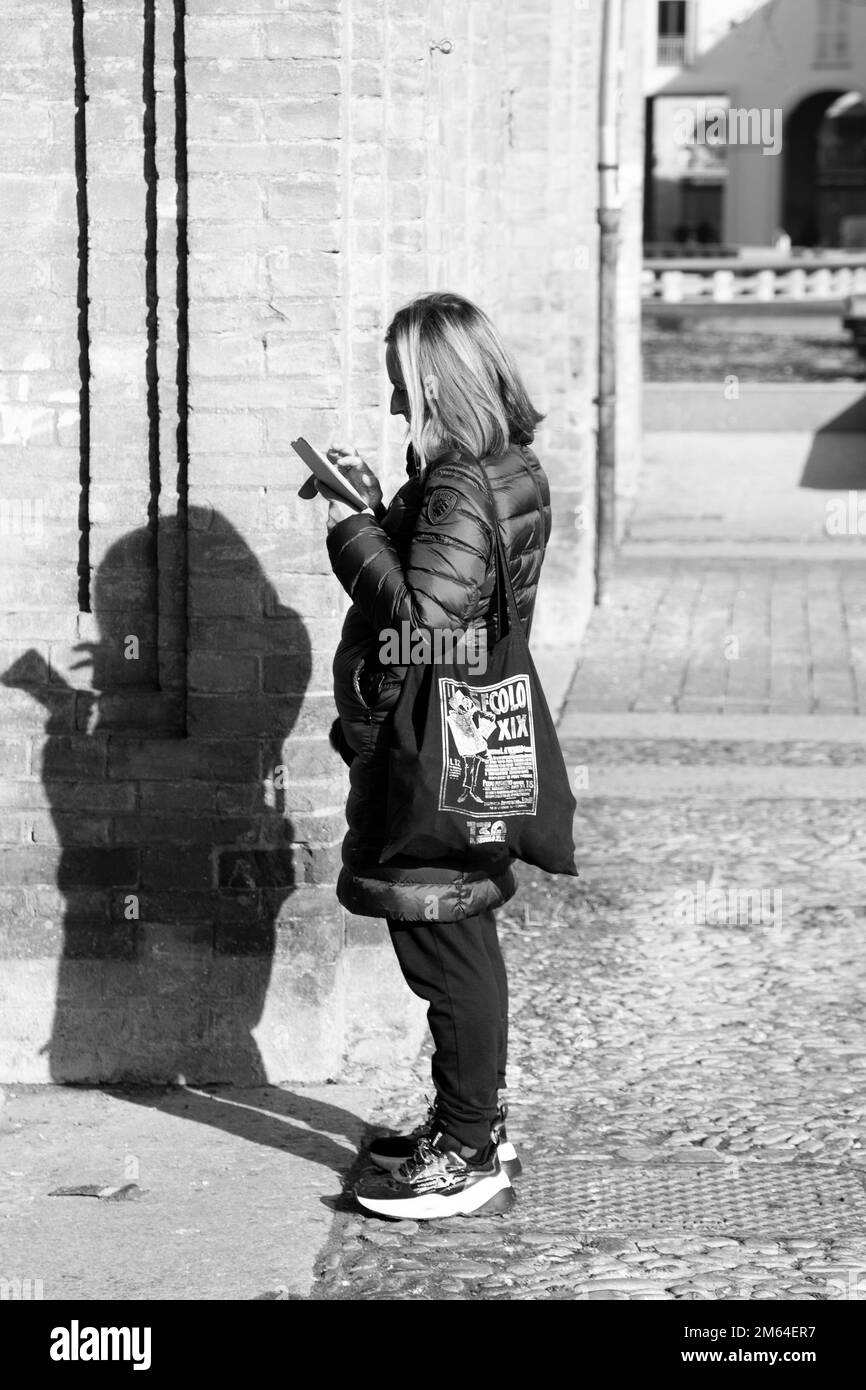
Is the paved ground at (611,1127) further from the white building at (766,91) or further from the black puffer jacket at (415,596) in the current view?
the white building at (766,91)

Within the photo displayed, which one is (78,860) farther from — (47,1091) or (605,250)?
(605,250)

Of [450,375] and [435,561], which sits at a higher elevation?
[450,375]

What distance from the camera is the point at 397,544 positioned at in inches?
153

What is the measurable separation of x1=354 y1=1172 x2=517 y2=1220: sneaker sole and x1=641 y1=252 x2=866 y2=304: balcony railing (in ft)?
109

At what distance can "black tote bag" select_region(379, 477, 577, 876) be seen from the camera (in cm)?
375

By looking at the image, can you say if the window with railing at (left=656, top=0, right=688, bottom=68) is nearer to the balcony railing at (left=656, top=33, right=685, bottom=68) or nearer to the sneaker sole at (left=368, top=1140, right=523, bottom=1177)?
the balcony railing at (left=656, top=33, right=685, bottom=68)

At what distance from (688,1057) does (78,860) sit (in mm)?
1666

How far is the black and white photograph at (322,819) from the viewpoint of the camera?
3.80 metres

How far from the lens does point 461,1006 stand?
157 inches

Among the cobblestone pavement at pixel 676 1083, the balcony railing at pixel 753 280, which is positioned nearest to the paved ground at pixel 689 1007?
the cobblestone pavement at pixel 676 1083

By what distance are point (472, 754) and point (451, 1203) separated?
3.25ft

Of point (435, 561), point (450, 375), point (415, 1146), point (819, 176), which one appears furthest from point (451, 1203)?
point (819, 176)

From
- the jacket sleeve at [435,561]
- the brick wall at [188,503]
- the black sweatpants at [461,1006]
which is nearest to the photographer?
the jacket sleeve at [435,561]

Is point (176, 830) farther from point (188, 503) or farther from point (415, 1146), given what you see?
point (415, 1146)
